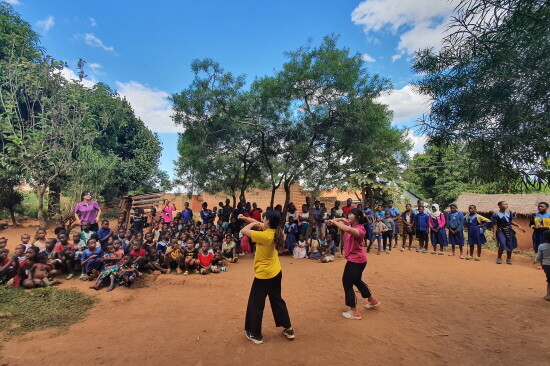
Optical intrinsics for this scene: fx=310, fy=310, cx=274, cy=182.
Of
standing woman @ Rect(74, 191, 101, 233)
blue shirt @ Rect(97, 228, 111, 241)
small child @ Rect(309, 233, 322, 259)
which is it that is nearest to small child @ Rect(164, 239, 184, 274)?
blue shirt @ Rect(97, 228, 111, 241)

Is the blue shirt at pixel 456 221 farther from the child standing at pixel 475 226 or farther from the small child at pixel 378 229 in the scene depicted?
the small child at pixel 378 229

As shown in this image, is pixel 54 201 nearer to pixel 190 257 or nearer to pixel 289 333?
pixel 190 257

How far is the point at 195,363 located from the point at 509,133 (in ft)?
14.5

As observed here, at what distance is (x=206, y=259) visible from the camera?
7887 millimetres

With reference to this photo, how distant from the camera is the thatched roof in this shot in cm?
1388

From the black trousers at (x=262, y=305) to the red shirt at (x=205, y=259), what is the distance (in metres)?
3.97

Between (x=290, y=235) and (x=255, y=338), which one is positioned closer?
(x=255, y=338)

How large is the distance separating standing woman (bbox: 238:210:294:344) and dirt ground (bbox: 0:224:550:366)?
0.19 metres

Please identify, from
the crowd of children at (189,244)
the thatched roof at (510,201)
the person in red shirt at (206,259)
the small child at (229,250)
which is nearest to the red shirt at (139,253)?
the crowd of children at (189,244)

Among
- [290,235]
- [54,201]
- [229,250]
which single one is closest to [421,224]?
[290,235]

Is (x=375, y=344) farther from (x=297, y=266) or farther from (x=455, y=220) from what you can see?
(x=455, y=220)

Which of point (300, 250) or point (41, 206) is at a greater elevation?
point (41, 206)

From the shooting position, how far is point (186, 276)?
7.36m

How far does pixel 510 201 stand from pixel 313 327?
14682 millimetres
